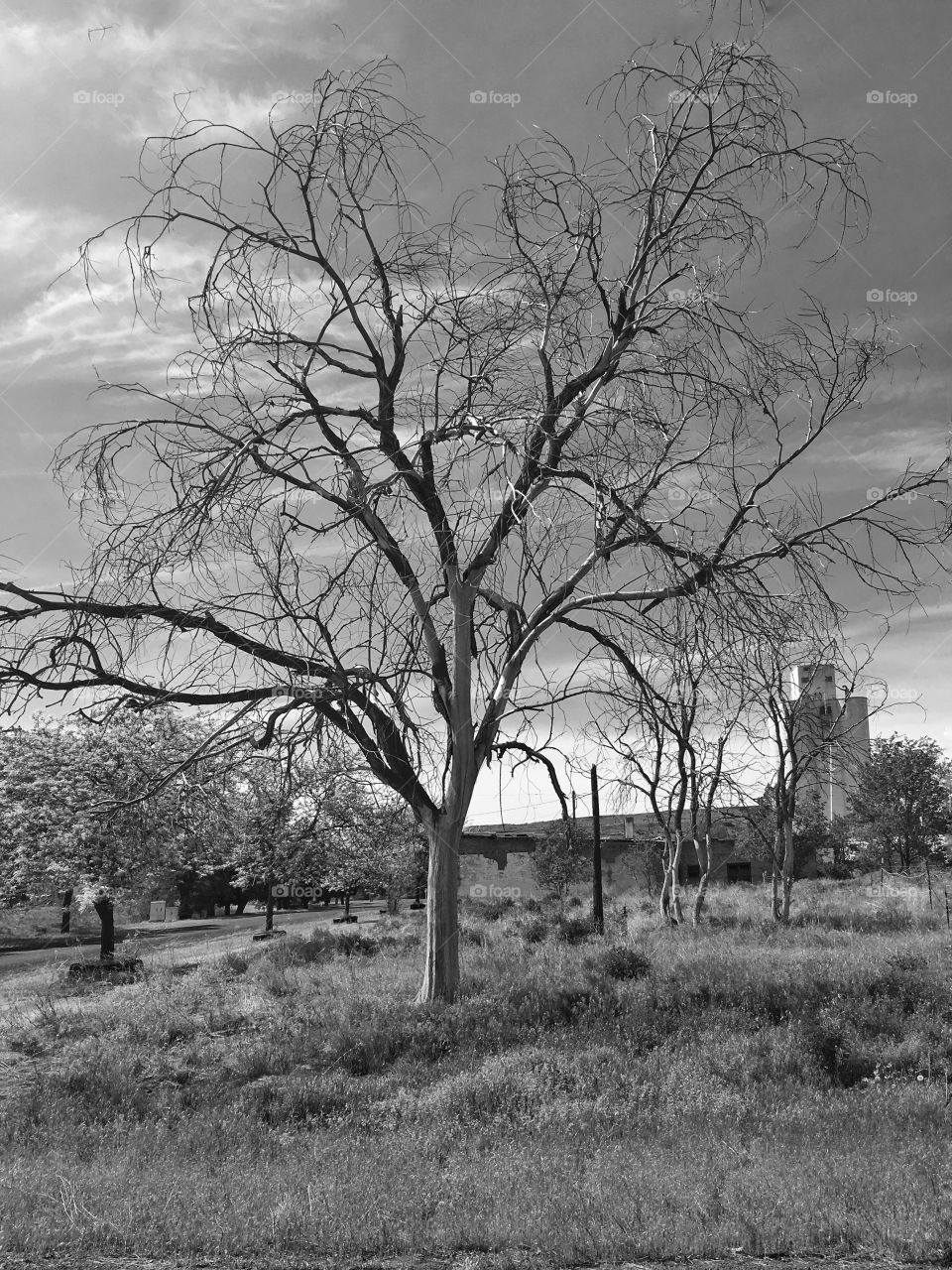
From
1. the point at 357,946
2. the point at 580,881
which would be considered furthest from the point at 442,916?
the point at 580,881

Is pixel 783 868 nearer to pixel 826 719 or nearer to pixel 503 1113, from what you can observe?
pixel 826 719

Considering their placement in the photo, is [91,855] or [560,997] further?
[91,855]

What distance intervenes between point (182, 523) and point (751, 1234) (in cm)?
707

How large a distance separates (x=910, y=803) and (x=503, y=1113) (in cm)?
6069

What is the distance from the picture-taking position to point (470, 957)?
55.7 feet

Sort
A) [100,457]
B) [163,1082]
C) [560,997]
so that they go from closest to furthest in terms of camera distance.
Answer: [163,1082] → [100,457] → [560,997]

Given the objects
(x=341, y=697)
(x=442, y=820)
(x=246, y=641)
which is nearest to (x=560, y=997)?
(x=442, y=820)

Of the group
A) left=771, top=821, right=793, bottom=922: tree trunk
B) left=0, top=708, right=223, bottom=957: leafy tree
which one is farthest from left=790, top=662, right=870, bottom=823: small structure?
left=0, top=708, right=223, bottom=957: leafy tree

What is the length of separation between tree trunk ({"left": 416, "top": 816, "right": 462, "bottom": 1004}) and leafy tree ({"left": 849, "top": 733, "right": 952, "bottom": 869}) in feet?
176

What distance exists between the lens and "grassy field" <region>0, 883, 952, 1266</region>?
517 cm

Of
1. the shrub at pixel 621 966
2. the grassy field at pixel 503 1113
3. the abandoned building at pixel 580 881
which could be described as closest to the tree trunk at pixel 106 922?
the grassy field at pixel 503 1113

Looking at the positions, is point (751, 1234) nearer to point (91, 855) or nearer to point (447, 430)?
point (447, 430)

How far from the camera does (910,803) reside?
2420 inches

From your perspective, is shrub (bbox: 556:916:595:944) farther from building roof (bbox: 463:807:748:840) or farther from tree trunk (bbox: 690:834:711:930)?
building roof (bbox: 463:807:748:840)
